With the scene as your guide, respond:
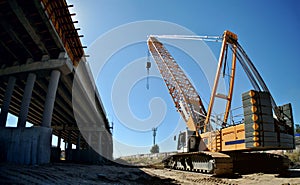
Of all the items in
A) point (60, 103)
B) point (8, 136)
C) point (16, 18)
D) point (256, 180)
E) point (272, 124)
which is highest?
point (16, 18)

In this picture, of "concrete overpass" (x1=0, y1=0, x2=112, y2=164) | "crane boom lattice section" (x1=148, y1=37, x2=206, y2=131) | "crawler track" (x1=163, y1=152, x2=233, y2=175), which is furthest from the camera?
"crane boom lattice section" (x1=148, y1=37, x2=206, y2=131)

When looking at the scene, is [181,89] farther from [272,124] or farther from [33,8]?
[33,8]

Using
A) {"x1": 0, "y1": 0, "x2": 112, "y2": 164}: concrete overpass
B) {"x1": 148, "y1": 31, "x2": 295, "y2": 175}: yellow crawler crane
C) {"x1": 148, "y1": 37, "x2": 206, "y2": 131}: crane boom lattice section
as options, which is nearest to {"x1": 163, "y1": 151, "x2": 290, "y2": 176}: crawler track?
{"x1": 148, "y1": 31, "x2": 295, "y2": 175}: yellow crawler crane

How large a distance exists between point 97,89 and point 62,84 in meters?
6.28

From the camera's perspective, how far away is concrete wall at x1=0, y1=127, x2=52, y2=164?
551 inches

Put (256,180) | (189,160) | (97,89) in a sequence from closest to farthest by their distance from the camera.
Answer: (256,180) < (189,160) < (97,89)

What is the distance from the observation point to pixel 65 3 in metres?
15.0

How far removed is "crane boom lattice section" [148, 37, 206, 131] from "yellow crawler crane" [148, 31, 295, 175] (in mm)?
121

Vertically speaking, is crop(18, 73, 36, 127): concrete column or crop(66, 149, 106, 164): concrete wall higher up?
crop(18, 73, 36, 127): concrete column

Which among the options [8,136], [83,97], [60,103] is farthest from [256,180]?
[60,103]

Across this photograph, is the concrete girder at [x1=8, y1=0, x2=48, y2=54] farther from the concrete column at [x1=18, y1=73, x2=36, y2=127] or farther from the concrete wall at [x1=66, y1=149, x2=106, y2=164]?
the concrete wall at [x1=66, y1=149, x2=106, y2=164]

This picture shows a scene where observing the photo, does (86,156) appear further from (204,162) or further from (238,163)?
(238,163)

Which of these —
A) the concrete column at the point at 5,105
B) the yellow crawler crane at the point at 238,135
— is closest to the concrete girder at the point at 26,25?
the concrete column at the point at 5,105

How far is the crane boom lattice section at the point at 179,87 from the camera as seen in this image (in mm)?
24253
